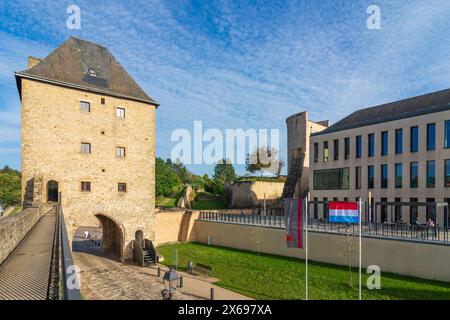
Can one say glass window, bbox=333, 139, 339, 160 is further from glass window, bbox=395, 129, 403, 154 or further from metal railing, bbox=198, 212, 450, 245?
metal railing, bbox=198, 212, 450, 245

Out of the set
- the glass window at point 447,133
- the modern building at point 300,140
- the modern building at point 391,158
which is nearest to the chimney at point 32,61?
the modern building at point 391,158

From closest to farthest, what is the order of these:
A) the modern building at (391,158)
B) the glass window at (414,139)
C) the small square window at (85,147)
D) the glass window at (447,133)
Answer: the glass window at (447,133), the small square window at (85,147), the modern building at (391,158), the glass window at (414,139)

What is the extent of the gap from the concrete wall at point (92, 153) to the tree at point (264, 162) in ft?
113

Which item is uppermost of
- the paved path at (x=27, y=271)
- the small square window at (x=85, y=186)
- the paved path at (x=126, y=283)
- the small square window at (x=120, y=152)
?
the small square window at (x=120, y=152)

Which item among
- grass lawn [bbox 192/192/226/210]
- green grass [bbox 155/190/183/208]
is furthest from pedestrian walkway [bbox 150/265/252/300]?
green grass [bbox 155/190/183/208]

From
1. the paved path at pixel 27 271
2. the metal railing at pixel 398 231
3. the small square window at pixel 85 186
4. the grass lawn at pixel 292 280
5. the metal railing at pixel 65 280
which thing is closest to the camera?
the metal railing at pixel 65 280

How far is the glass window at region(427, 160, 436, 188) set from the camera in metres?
23.8

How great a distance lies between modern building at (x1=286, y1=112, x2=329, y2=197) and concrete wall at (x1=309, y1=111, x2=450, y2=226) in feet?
36.2

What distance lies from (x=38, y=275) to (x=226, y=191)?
162 ft

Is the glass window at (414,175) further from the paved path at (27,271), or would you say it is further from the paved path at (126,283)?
the paved path at (27,271)

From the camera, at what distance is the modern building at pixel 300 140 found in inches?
1763

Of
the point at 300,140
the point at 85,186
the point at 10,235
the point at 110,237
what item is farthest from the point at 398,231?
the point at 300,140

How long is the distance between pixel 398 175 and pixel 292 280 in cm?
1604
